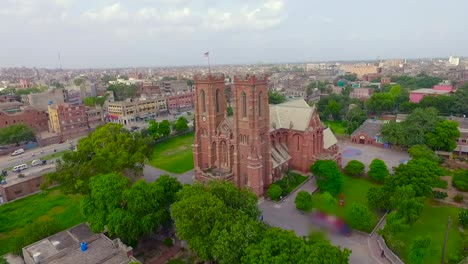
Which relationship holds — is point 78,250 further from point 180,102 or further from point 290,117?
point 180,102

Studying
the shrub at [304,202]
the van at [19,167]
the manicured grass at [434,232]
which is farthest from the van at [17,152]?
the manicured grass at [434,232]

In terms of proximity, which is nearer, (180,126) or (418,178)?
(418,178)

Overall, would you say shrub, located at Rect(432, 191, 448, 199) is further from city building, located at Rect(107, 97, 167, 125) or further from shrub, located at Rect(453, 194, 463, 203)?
city building, located at Rect(107, 97, 167, 125)

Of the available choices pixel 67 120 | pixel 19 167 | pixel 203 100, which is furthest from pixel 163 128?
pixel 203 100

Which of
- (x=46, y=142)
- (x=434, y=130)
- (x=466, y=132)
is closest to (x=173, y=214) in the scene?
(x=434, y=130)

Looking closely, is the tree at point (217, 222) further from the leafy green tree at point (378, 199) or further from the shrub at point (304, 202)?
the leafy green tree at point (378, 199)

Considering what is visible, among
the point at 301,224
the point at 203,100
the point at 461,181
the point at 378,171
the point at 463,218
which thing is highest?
the point at 203,100

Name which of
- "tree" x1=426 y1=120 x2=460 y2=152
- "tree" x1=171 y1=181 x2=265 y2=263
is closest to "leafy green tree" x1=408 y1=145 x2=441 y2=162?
"tree" x1=426 y1=120 x2=460 y2=152
